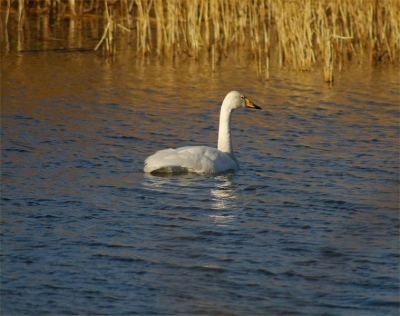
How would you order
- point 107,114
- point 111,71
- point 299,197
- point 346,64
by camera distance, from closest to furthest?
point 299,197
point 107,114
point 111,71
point 346,64

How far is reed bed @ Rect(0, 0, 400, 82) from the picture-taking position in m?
16.9

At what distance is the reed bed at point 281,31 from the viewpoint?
55.4 ft

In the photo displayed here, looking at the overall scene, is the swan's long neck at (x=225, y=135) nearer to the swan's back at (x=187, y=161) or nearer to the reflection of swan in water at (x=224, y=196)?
the swan's back at (x=187, y=161)

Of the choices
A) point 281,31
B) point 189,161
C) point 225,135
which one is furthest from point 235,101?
point 281,31

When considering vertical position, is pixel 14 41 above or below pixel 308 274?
above

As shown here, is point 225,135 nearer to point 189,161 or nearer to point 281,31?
point 189,161

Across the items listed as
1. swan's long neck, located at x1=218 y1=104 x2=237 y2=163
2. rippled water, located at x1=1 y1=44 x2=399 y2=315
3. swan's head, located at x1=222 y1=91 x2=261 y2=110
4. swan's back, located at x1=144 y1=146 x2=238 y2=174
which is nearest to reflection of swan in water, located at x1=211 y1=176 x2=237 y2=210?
rippled water, located at x1=1 y1=44 x2=399 y2=315

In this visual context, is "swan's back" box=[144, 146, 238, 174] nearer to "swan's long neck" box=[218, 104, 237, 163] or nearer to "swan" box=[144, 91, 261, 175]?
"swan" box=[144, 91, 261, 175]

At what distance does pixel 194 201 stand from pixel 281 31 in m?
8.82

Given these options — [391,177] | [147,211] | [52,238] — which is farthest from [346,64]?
[52,238]

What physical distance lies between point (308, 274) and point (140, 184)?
3.30 metres

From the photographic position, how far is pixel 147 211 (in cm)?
863

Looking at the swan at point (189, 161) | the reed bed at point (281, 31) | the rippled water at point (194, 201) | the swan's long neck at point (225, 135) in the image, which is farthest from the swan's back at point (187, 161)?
the reed bed at point (281, 31)

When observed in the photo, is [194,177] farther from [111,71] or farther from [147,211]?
[111,71]
